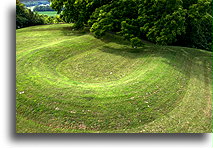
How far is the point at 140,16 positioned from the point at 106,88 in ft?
21.3

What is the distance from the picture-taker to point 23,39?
35.4 ft

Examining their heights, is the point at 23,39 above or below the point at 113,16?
below

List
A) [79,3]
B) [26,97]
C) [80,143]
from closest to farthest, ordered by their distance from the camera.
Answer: [80,143] < [26,97] < [79,3]

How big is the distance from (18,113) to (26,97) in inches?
24.9

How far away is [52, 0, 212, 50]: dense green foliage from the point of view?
1161 centimetres

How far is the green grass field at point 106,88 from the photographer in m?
6.15

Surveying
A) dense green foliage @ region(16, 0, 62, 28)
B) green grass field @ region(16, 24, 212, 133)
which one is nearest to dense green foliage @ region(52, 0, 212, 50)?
green grass field @ region(16, 24, 212, 133)

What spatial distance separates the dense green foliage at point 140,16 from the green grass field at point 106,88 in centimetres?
107

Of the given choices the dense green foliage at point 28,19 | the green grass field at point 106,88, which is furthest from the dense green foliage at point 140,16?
the dense green foliage at point 28,19

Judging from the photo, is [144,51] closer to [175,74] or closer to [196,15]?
[175,74]

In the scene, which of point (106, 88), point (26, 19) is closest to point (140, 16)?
point (106, 88)

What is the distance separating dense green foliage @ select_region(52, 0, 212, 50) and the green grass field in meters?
1.07

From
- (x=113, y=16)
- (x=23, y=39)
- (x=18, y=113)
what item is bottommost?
(x=18, y=113)

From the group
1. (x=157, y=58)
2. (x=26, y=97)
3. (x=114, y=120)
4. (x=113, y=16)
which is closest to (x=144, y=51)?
(x=157, y=58)
